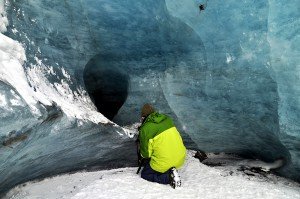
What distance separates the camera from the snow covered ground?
3861 mm

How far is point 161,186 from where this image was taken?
4035 millimetres

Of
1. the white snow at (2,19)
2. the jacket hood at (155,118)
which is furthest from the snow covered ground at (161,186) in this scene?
the white snow at (2,19)

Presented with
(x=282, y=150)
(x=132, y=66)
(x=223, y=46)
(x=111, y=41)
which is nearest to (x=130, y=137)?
(x=132, y=66)

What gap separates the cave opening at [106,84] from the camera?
4.86 meters

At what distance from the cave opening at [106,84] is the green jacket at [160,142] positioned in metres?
1.08

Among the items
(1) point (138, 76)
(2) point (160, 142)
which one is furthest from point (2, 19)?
(2) point (160, 142)

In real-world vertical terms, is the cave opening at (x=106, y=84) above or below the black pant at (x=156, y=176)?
above

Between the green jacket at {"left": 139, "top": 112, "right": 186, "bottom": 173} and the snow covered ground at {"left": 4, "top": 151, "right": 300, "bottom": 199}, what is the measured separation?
0.90 ft

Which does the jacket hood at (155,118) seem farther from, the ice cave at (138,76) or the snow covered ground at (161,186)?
the snow covered ground at (161,186)

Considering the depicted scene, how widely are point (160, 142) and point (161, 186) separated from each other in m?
0.53

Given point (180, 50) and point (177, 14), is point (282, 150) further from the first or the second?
point (177, 14)

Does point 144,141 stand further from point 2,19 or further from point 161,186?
point 2,19

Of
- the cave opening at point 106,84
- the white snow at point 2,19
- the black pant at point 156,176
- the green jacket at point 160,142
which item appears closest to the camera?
the white snow at point 2,19

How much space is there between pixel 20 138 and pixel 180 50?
2246mm
